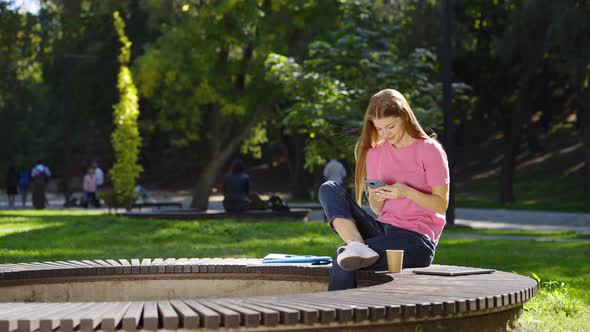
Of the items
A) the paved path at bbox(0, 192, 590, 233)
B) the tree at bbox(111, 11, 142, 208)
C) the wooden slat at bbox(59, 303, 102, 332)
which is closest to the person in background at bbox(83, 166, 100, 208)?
the tree at bbox(111, 11, 142, 208)

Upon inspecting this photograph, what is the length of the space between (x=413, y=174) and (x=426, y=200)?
23cm

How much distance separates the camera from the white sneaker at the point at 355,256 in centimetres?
628

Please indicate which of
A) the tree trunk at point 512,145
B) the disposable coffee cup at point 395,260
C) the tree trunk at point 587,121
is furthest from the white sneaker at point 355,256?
the tree trunk at point 512,145

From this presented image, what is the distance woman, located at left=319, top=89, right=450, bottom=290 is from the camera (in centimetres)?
652

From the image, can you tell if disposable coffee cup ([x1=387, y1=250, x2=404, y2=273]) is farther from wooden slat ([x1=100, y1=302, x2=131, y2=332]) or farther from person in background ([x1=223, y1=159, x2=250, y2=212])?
person in background ([x1=223, y1=159, x2=250, y2=212])

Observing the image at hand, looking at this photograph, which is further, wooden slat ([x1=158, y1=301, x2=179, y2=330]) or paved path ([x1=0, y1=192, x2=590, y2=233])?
paved path ([x1=0, y1=192, x2=590, y2=233])

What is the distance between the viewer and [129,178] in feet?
92.0

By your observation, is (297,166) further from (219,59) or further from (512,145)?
(219,59)

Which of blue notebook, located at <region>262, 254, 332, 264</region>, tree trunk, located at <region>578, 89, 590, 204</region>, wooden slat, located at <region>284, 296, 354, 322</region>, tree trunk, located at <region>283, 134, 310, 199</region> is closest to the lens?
wooden slat, located at <region>284, 296, 354, 322</region>

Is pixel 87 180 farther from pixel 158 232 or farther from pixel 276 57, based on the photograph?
pixel 158 232

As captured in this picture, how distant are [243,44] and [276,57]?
18.1 feet

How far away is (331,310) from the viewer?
16.0 ft

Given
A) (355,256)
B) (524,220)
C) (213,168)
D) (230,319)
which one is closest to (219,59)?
(213,168)

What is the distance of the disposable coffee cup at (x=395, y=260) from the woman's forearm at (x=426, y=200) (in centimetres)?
33
